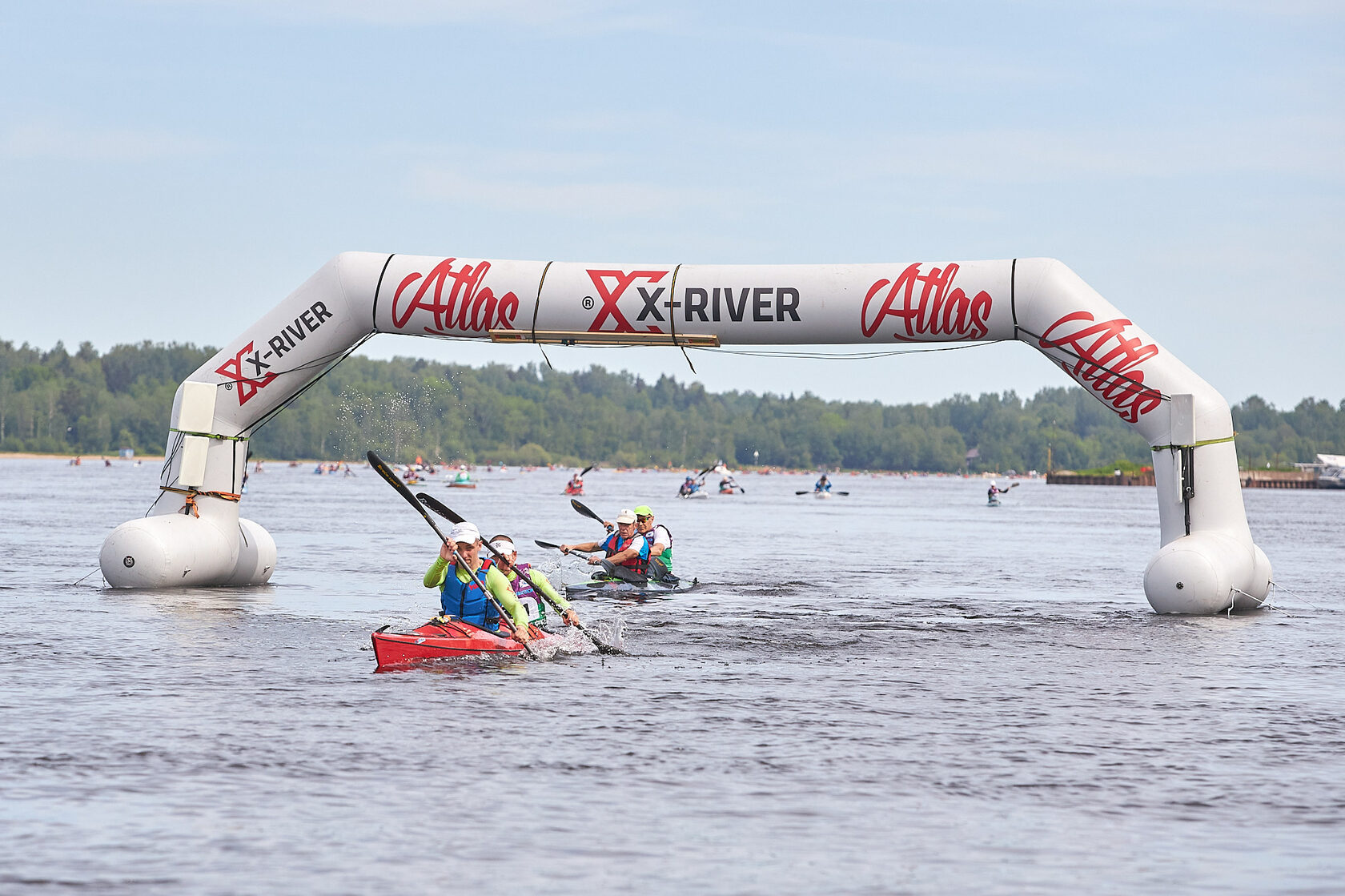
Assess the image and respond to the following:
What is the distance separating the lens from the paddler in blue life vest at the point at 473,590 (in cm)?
1625

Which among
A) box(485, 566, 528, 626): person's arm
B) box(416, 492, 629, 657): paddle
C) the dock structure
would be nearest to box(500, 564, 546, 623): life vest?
box(416, 492, 629, 657): paddle

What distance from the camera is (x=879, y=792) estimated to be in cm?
1070

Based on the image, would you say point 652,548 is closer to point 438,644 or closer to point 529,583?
point 529,583

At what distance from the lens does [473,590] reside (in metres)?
16.5

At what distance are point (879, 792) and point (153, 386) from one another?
198 metres

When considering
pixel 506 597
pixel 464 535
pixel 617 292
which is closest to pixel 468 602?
pixel 506 597

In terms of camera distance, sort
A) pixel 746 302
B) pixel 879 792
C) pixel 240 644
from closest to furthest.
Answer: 1. pixel 879 792
2. pixel 240 644
3. pixel 746 302

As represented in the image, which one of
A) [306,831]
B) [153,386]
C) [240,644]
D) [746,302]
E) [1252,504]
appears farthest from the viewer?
[153,386]

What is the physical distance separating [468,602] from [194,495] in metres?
7.52

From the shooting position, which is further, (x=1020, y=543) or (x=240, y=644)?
(x=1020, y=543)

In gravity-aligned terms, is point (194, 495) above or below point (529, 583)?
above

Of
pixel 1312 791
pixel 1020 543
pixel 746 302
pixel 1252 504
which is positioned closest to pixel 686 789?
pixel 1312 791

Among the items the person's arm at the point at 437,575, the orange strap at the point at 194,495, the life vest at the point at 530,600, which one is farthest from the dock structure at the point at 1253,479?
the person's arm at the point at 437,575

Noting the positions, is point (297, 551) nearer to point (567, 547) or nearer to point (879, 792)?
point (567, 547)
